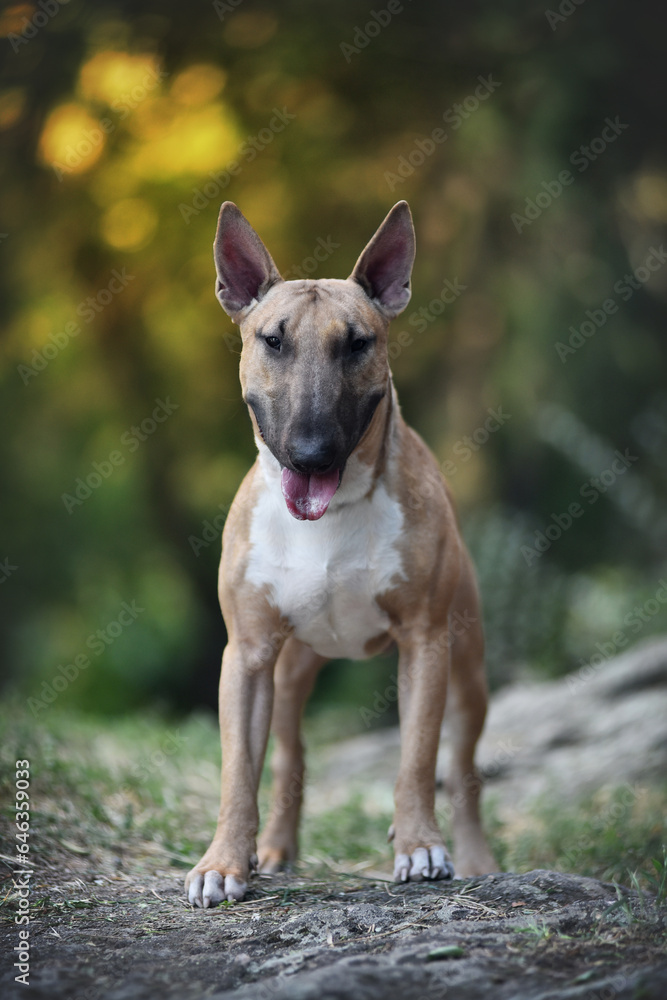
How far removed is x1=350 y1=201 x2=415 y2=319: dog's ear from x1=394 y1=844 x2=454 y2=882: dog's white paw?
7.10 feet


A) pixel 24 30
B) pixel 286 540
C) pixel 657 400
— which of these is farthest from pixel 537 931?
pixel 657 400

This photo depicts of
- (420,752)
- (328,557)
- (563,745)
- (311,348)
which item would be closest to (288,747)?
(420,752)

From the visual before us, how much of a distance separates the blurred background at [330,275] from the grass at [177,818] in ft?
11.5

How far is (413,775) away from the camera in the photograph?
Answer: 4105mm

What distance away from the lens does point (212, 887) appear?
3752mm

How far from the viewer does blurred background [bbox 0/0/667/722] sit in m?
10.1

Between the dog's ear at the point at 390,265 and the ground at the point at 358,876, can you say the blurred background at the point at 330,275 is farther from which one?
the dog's ear at the point at 390,265

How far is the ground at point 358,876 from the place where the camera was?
2.78 metres

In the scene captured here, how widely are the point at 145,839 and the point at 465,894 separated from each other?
2.05m

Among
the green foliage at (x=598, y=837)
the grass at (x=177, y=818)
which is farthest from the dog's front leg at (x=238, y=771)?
the green foliage at (x=598, y=837)

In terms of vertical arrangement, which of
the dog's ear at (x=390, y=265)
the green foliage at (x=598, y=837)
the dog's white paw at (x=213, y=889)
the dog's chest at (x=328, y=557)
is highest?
the dog's ear at (x=390, y=265)

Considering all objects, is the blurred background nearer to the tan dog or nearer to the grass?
the grass

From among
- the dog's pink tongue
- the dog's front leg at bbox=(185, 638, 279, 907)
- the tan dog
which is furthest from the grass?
the dog's pink tongue

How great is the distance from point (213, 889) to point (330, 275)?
26.9 feet
